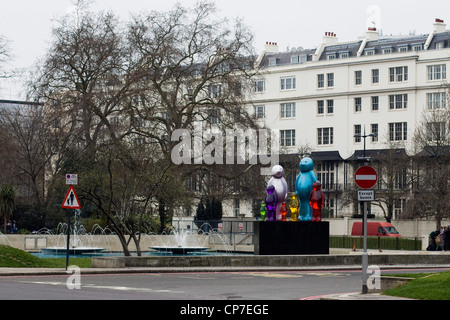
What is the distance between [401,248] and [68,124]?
2337 cm

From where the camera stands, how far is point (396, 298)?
20641 mm

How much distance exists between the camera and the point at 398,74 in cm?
10169

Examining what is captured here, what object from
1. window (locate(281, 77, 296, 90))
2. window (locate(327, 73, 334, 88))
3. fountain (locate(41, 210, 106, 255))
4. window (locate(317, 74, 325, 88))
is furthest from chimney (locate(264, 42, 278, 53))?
fountain (locate(41, 210, 106, 255))

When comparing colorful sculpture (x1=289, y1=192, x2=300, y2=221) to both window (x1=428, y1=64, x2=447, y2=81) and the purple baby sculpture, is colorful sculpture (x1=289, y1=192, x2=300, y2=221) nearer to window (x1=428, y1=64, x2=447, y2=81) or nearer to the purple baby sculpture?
the purple baby sculpture

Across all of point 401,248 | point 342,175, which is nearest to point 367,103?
point 342,175

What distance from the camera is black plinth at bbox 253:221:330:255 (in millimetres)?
37469

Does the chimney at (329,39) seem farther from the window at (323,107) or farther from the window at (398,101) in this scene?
the window at (398,101)

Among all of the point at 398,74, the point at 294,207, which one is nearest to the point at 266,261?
the point at 294,207

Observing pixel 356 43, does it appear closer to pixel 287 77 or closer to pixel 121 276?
pixel 287 77

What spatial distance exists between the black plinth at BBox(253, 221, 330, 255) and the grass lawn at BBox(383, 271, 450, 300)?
14487 millimetres

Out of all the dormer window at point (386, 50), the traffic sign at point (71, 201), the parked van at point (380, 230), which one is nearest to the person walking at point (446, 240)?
the parked van at point (380, 230)

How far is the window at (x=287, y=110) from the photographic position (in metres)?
112

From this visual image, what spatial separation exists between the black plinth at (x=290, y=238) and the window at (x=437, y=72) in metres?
63.4
